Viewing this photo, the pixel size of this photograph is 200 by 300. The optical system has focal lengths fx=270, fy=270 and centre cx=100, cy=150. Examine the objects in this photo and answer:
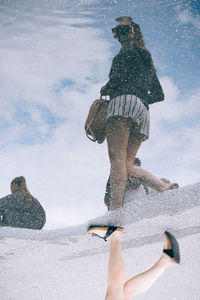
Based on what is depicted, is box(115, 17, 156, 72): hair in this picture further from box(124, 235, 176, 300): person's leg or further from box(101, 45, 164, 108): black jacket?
box(124, 235, 176, 300): person's leg

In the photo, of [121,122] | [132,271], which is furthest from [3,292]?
[121,122]

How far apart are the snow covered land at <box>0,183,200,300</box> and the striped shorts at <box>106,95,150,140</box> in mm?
527

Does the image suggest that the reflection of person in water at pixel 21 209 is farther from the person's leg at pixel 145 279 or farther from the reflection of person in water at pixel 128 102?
the person's leg at pixel 145 279

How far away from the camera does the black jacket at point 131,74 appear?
1.93 m

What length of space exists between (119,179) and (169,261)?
579 mm

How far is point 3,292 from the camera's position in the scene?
2447 mm

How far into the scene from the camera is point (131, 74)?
194 cm

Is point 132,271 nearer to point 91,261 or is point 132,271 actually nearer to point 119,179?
point 91,261

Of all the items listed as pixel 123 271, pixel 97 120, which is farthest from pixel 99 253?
pixel 97 120

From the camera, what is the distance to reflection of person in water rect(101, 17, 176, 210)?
1.82 meters

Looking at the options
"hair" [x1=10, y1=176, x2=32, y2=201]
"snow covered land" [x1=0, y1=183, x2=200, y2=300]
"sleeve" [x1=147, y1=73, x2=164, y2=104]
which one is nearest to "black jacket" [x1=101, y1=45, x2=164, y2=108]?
"sleeve" [x1=147, y1=73, x2=164, y2=104]

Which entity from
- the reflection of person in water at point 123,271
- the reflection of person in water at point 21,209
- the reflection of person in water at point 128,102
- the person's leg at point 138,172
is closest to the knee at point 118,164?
the reflection of person in water at point 128,102

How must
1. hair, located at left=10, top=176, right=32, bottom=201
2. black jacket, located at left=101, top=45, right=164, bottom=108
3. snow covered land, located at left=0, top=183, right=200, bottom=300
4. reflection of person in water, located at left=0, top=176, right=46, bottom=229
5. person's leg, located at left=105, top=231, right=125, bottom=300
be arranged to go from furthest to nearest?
hair, located at left=10, top=176, right=32, bottom=201 → reflection of person in water, located at left=0, top=176, right=46, bottom=229 → black jacket, located at left=101, top=45, right=164, bottom=108 → snow covered land, located at left=0, top=183, right=200, bottom=300 → person's leg, located at left=105, top=231, right=125, bottom=300

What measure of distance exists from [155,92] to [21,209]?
1.60 m
